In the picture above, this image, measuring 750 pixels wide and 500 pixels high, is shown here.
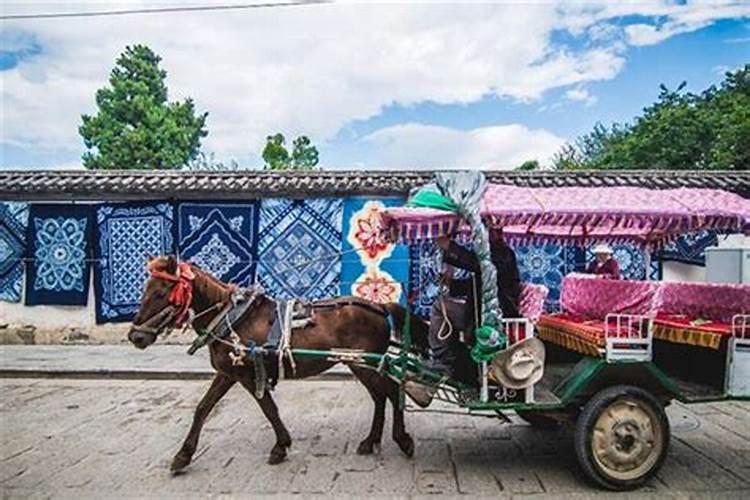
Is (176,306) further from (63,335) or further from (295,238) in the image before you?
(63,335)

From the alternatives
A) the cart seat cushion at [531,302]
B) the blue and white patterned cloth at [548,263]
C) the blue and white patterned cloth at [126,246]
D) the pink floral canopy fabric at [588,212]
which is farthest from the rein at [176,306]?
the blue and white patterned cloth at [548,263]

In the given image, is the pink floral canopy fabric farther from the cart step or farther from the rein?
the rein

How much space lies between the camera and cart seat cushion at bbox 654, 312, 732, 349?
5.06m

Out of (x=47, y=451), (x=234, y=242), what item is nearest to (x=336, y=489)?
(x=47, y=451)

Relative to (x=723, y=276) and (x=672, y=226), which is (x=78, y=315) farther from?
(x=723, y=276)

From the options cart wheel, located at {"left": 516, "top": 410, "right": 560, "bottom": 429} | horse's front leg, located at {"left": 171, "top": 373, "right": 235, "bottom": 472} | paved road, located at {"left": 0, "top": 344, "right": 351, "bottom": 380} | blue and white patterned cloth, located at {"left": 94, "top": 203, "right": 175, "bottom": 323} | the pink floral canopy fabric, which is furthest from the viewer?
blue and white patterned cloth, located at {"left": 94, "top": 203, "right": 175, "bottom": 323}

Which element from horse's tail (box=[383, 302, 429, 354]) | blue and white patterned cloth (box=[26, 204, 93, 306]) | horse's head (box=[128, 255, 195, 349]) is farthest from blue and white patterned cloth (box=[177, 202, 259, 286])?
horse's head (box=[128, 255, 195, 349])

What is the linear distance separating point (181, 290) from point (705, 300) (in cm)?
461

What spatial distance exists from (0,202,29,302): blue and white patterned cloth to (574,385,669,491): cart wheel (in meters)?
10.6

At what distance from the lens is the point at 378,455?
18.7ft

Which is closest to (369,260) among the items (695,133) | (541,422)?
(541,422)

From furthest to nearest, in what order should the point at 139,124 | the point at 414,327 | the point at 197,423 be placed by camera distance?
the point at 139,124 → the point at 414,327 → the point at 197,423

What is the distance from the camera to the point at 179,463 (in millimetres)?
5266

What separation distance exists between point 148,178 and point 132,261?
5.01ft
